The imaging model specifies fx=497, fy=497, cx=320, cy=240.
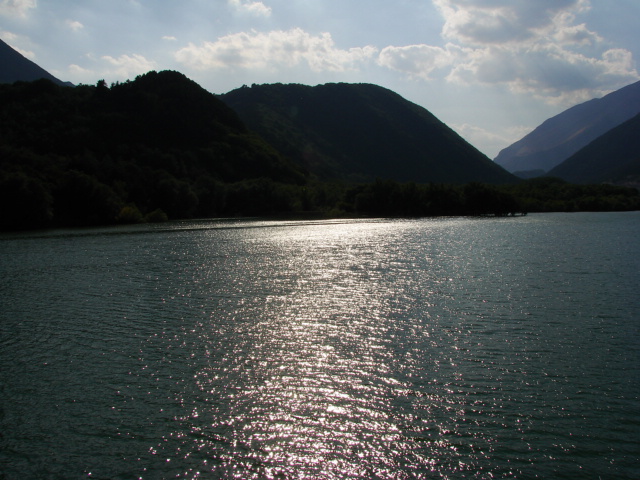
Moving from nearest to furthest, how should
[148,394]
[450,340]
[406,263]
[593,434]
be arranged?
[593,434] < [148,394] < [450,340] < [406,263]

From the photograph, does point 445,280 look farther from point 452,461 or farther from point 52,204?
point 52,204

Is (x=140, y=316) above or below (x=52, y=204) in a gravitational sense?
below

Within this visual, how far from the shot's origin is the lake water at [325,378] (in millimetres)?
14648

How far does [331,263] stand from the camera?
2244 inches

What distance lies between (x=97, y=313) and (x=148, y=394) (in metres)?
16.4

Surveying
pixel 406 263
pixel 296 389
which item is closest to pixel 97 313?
pixel 296 389

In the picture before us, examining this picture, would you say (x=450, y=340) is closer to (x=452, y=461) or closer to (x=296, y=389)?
(x=296, y=389)

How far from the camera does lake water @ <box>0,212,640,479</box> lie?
48.1 ft

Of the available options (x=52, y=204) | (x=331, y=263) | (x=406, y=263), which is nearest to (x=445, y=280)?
(x=406, y=263)

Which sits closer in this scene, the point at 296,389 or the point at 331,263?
the point at 296,389

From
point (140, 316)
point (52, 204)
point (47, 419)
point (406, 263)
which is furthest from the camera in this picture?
point (52, 204)

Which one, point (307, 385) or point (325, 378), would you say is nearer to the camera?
point (307, 385)

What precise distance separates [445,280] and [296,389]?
2735 centimetres

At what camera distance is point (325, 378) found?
2072 cm
